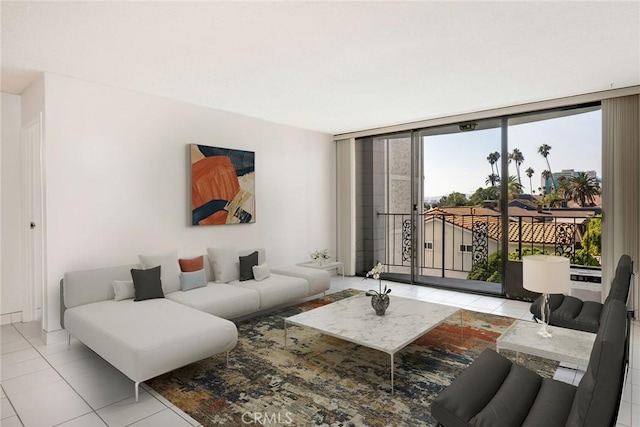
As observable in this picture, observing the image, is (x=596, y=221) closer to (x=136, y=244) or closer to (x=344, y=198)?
(x=344, y=198)

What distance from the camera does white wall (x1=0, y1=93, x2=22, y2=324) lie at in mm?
4305

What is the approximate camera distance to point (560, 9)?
100 inches

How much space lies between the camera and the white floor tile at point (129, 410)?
2402mm

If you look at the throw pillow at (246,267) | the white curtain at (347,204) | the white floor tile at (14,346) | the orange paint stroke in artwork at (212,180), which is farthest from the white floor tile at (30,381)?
the white curtain at (347,204)

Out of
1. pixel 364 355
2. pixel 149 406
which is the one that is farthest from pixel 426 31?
pixel 149 406

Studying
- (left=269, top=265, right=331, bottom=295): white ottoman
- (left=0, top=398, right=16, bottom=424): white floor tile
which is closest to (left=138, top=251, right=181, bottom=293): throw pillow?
(left=269, top=265, right=331, bottom=295): white ottoman

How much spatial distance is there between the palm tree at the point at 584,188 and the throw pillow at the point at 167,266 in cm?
537

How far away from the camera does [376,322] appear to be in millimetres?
3350

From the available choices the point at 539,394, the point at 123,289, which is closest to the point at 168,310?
the point at 123,289

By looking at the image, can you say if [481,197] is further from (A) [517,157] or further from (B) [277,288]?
(B) [277,288]

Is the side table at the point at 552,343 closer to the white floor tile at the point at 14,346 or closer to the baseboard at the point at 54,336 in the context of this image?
the baseboard at the point at 54,336

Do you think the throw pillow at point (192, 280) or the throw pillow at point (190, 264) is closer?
the throw pillow at point (192, 280)

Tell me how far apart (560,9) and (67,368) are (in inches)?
190

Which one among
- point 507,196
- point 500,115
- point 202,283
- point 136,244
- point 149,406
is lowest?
point 149,406
